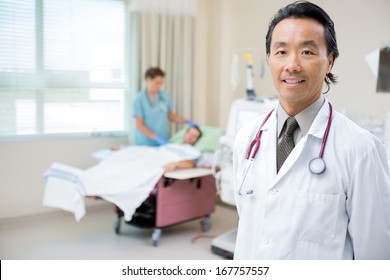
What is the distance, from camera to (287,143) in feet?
2.91

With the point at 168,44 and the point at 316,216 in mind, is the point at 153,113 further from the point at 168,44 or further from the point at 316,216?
the point at 316,216

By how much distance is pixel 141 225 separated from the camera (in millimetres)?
2547

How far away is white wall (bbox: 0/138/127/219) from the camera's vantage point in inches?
53.1

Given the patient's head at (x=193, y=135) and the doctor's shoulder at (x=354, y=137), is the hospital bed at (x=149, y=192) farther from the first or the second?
the doctor's shoulder at (x=354, y=137)

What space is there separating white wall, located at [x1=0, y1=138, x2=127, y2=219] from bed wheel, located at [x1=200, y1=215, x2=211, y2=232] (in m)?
0.92

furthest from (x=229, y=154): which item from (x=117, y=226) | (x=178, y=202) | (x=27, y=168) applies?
(x=27, y=168)

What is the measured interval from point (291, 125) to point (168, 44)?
6.71 feet

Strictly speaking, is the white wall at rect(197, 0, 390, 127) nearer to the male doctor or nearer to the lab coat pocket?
the male doctor

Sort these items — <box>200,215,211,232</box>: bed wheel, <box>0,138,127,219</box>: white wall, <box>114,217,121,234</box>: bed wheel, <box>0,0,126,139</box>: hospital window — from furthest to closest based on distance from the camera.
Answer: <box>200,215,211,232</box>: bed wheel < <box>114,217,121,234</box>: bed wheel < <box>0,138,127,219</box>: white wall < <box>0,0,126,139</box>: hospital window

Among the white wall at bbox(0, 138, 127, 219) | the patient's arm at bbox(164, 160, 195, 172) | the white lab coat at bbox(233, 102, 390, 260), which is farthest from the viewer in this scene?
the patient's arm at bbox(164, 160, 195, 172)

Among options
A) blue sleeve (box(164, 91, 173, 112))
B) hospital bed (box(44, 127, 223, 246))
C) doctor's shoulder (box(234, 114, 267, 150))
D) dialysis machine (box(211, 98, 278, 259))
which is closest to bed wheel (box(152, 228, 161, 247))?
hospital bed (box(44, 127, 223, 246))

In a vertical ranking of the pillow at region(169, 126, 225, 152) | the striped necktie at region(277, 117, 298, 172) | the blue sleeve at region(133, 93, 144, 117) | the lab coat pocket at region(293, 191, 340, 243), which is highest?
the striped necktie at region(277, 117, 298, 172)

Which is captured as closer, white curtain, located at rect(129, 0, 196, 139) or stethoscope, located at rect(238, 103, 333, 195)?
stethoscope, located at rect(238, 103, 333, 195)

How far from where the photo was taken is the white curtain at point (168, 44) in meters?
2.19
